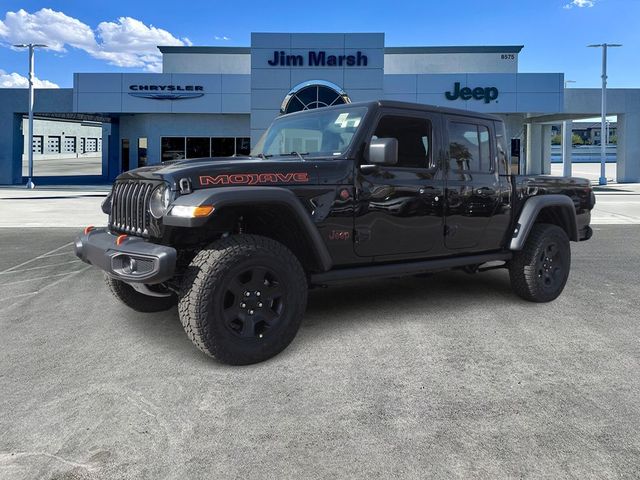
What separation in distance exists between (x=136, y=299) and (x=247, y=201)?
199 cm

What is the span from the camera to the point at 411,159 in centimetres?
481

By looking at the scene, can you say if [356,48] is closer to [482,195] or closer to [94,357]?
[482,195]

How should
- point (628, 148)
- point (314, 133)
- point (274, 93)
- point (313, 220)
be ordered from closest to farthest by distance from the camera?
point (313, 220) → point (314, 133) → point (274, 93) → point (628, 148)

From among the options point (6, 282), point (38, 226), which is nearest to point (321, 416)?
point (6, 282)

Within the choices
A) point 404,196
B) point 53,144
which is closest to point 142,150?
point 404,196

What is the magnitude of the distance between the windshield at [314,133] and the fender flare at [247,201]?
28.8 inches

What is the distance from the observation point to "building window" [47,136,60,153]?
3142 inches

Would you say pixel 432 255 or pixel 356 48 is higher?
pixel 356 48

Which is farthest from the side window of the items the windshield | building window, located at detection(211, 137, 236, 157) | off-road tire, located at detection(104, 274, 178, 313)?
building window, located at detection(211, 137, 236, 157)

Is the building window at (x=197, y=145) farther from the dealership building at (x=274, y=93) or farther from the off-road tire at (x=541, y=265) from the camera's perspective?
the off-road tire at (x=541, y=265)

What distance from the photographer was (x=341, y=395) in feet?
11.2

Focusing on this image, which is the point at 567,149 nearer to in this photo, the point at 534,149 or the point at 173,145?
the point at 534,149

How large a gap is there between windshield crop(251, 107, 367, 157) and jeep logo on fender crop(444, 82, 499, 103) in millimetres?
28079

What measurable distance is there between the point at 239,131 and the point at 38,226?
861 inches
